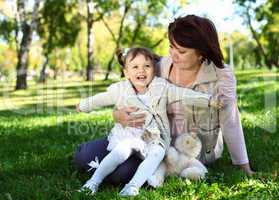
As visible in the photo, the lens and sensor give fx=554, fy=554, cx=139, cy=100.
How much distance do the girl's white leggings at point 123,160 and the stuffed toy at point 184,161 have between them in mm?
124

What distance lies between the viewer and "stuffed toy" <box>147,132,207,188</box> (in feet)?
15.7

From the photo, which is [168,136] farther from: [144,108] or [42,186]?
[42,186]

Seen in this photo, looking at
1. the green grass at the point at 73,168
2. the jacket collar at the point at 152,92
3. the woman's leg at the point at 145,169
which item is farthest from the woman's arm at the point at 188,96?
the green grass at the point at 73,168

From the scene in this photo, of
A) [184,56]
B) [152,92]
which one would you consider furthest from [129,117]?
[184,56]

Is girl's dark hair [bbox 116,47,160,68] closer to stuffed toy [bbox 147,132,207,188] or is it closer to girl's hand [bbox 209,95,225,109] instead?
girl's hand [bbox 209,95,225,109]

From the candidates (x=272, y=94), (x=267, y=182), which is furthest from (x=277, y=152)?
(x=272, y=94)

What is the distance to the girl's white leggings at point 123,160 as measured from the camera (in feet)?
15.0

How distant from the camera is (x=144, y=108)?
498 cm

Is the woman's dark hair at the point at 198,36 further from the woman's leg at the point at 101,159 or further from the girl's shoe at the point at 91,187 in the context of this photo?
the girl's shoe at the point at 91,187

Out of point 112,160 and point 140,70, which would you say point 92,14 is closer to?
point 140,70

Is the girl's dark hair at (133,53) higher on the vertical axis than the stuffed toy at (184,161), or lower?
higher

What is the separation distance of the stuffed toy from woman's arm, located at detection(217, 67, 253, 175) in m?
0.33

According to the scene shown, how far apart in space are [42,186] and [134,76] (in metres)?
1.26

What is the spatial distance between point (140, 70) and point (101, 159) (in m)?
0.90
